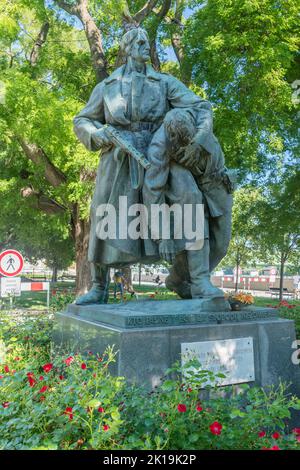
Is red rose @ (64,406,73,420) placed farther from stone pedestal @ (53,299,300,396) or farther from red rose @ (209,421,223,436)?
stone pedestal @ (53,299,300,396)

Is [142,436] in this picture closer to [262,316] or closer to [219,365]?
[219,365]

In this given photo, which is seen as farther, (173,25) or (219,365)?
(173,25)

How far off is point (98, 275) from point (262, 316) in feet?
5.50

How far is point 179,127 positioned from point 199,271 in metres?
1.31

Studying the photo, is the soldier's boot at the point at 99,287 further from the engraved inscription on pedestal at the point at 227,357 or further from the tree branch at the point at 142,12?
the tree branch at the point at 142,12

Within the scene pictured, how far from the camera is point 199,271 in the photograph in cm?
447

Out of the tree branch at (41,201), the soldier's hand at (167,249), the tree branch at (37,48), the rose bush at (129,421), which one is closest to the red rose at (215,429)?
the rose bush at (129,421)

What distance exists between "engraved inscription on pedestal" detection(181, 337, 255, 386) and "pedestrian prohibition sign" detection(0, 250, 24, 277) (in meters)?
8.15

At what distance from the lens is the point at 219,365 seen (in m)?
3.80

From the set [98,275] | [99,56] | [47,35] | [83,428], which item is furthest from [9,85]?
[83,428]

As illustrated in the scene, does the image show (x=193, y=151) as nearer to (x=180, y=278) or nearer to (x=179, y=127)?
(x=179, y=127)

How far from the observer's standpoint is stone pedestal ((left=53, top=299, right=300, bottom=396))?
11.6ft

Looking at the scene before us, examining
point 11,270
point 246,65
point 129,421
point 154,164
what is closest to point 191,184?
point 154,164

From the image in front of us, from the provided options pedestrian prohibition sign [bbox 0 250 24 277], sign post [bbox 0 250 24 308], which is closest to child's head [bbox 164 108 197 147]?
sign post [bbox 0 250 24 308]
